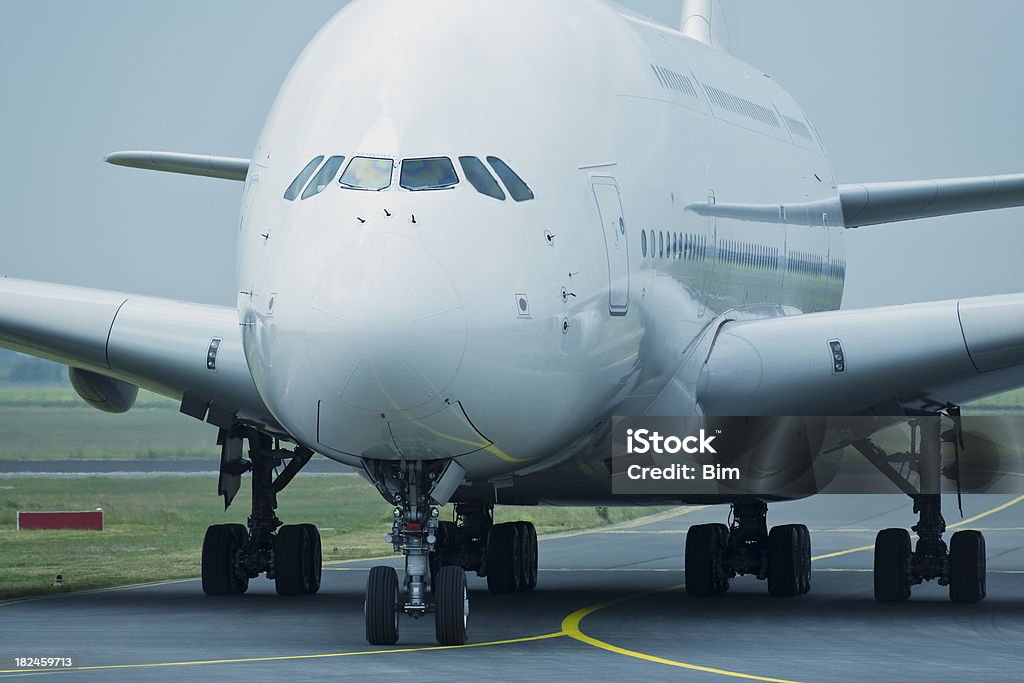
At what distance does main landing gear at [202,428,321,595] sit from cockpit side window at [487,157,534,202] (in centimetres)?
683

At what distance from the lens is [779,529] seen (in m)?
21.0

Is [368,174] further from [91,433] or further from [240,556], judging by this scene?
[91,433]

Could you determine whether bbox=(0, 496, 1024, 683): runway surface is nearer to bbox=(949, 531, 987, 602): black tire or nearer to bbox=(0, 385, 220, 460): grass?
bbox=(949, 531, 987, 602): black tire

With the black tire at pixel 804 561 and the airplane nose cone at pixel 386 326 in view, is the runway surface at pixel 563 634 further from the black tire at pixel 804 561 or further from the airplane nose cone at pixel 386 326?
the airplane nose cone at pixel 386 326

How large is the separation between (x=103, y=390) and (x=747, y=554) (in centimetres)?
689

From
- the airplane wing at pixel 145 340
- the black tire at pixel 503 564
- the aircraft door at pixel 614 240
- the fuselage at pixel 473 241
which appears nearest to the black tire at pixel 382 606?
the fuselage at pixel 473 241

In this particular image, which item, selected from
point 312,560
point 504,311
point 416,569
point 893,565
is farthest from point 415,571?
point 893,565

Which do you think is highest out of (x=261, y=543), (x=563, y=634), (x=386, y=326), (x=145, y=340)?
(x=145, y=340)

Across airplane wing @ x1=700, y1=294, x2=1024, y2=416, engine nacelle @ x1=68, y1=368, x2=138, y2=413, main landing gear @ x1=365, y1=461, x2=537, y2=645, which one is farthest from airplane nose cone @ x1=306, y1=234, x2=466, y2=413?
engine nacelle @ x1=68, y1=368, x2=138, y2=413

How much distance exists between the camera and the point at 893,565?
66.0 feet

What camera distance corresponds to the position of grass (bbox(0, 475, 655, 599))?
81.7 ft

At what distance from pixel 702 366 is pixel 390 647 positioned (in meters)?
4.64

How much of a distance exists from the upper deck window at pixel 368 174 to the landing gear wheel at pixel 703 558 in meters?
8.02

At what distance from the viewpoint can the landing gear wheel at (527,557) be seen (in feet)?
71.5
